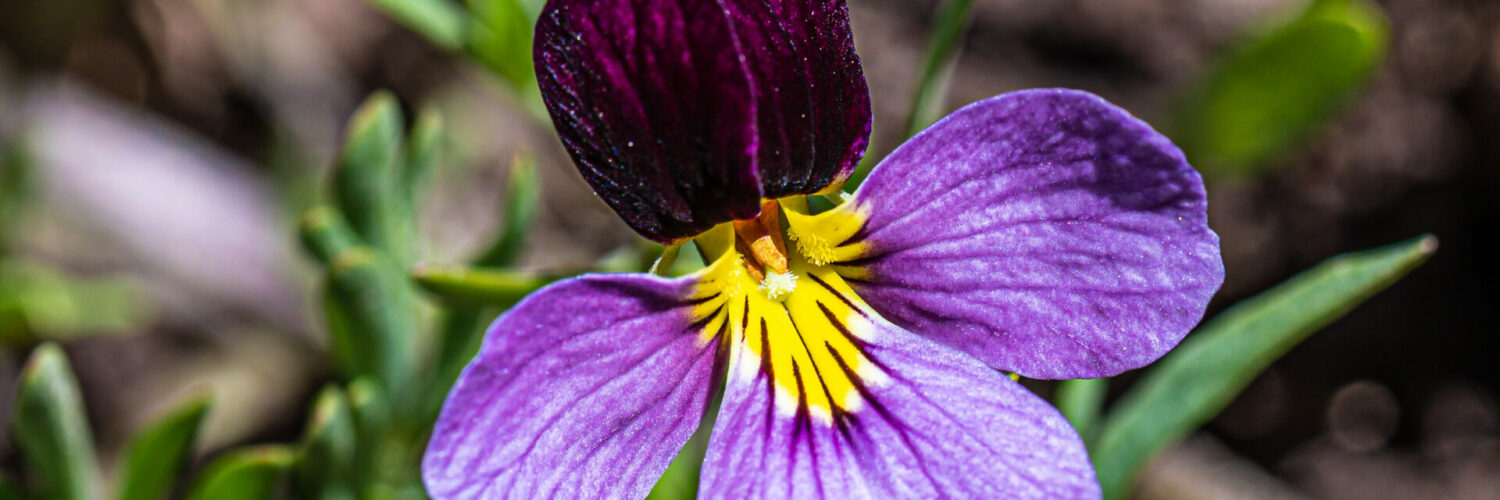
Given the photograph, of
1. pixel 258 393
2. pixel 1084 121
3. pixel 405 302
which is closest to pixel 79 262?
pixel 258 393

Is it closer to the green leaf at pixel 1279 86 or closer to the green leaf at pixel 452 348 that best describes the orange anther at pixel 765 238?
the green leaf at pixel 452 348

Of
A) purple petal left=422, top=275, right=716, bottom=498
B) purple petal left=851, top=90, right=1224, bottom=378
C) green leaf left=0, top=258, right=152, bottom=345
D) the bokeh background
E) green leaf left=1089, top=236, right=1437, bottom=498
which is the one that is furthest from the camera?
the bokeh background

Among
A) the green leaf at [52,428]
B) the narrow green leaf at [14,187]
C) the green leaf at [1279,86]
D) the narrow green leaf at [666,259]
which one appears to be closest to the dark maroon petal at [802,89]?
the narrow green leaf at [666,259]

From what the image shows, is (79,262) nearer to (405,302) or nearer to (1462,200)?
(405,302)

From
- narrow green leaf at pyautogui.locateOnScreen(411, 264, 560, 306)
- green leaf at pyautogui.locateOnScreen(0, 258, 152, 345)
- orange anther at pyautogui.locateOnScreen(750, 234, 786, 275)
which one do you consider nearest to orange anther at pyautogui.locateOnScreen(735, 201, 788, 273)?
orange anther at pyautogui.locateOnScreen(750, 234, 786, 275)

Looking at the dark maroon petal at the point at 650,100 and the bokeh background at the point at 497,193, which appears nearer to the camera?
the dark maroon petal at the point at 650,100

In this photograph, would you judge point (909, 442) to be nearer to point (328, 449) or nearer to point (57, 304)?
point (328, 449)

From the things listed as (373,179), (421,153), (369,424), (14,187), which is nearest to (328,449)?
(369,424)

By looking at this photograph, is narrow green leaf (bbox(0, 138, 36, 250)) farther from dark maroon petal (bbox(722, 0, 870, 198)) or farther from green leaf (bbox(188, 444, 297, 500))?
dark maroon petal (bbox(722, 0, 870, 198))
